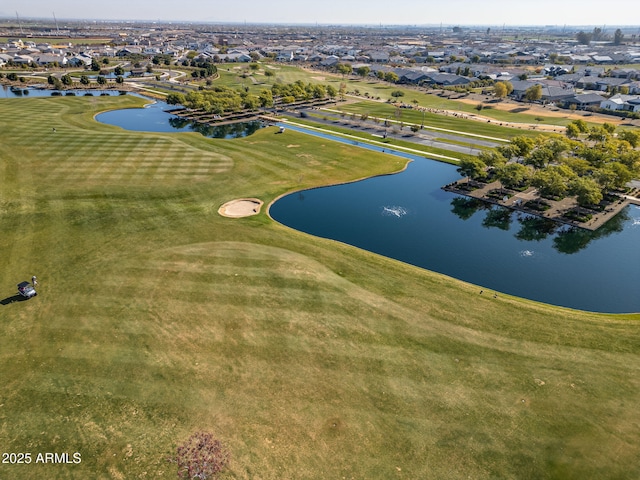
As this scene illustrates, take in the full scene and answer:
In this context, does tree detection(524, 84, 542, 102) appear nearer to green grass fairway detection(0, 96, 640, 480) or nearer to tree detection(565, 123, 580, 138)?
tree detection(565, 123, 580, 138)

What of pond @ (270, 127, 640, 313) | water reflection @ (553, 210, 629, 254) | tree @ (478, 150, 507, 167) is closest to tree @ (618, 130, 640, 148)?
pond @ (270, 127, 640, 313)

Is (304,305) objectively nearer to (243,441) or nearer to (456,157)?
(243,441)

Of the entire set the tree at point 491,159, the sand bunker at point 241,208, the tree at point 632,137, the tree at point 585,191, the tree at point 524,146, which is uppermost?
the tree at point 632,137

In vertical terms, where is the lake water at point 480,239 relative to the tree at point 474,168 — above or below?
below

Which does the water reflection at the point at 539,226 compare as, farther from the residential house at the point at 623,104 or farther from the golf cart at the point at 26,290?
the residential house at the point at 623,104

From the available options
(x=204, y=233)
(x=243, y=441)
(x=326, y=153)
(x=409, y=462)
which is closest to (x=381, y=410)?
(x=409, y=462)

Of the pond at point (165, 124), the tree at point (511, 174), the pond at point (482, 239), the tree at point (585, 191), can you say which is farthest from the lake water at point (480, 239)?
the pond at point (165, 124)
